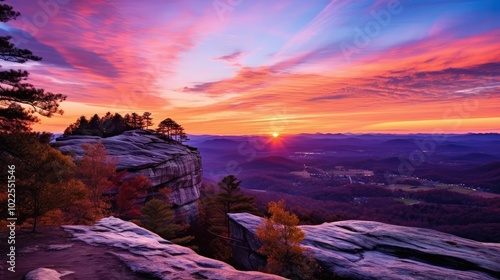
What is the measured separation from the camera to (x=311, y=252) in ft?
71.6

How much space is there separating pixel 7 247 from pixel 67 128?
66.0 m

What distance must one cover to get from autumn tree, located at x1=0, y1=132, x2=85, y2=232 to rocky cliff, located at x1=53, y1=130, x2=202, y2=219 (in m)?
26.2

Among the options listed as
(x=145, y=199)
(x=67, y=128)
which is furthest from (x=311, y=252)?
(x=67, y=128)

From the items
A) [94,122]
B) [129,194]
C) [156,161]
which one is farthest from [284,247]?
[94,122]

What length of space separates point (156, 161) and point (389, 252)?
41645 mm

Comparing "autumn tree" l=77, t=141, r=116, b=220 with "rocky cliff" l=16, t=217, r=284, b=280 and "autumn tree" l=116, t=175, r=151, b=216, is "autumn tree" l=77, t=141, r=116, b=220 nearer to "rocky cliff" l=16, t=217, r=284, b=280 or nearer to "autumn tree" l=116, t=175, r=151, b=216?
"autumn tree" l=116, t=175, r=151, b=216

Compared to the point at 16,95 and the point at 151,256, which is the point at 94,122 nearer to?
the point at 16,95

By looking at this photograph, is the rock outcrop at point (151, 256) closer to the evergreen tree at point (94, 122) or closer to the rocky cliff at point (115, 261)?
the rocky cliff at point (115, 261)

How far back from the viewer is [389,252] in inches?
902

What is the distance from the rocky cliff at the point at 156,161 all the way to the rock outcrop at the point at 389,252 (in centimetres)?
2482

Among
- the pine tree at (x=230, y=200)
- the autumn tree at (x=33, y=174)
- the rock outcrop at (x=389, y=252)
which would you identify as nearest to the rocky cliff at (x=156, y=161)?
the pine tree at (x=230, y=200)

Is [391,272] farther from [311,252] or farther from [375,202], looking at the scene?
[375,202]

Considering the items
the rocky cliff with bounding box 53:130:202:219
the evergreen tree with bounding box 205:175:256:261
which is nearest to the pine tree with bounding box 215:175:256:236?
the evergreen tree with bounding box 205:175:256:261

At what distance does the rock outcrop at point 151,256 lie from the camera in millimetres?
10734
